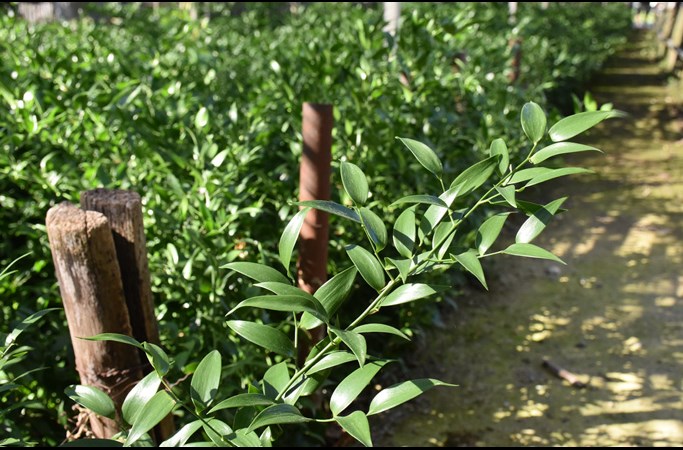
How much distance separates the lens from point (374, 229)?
0.92 m

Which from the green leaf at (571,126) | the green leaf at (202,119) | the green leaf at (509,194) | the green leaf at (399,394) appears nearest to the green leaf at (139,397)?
the green leaf at (399,394)

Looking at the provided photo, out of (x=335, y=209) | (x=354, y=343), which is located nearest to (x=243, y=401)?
(x=354, y=343)

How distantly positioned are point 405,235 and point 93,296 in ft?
1.91

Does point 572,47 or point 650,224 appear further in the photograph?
point 572,47

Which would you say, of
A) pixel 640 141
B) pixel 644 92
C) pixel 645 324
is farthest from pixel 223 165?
pixel 644 92

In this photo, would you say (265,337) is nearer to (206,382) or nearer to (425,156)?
(206,382)

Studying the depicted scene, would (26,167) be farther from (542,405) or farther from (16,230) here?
(542,405)

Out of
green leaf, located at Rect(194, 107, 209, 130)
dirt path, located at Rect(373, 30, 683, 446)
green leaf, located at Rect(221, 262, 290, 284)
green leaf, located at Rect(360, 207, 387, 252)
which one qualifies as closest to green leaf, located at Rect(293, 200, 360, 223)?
green leaf, located at Rect(360, 207, 387, 252)

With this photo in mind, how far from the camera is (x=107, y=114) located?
83.0 inches

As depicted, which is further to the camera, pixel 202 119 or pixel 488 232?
pixel 202 119

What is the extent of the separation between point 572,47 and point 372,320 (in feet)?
20.4

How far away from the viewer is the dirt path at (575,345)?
2.37 m

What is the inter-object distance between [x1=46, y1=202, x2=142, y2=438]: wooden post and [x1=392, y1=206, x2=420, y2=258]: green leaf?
1.73ft

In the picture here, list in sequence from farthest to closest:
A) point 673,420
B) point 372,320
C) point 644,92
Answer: point 644,92 → point 673,420 → point 372,320
